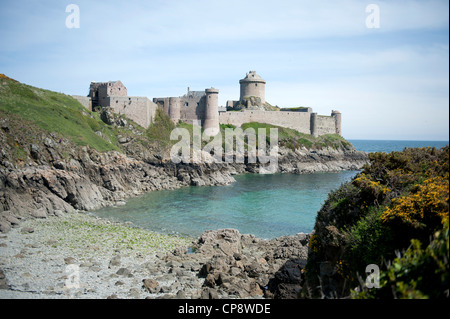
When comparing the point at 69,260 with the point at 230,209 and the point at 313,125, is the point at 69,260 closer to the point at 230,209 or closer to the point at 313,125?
the point at 230,209

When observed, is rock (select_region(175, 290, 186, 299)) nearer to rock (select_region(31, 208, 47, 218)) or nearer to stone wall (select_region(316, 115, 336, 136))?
rock (select_region(31, 208, 47, 218))

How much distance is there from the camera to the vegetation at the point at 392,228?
20.9 ft

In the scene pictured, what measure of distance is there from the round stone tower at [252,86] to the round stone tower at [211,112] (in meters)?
14.8

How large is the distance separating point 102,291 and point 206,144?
44.3 meters

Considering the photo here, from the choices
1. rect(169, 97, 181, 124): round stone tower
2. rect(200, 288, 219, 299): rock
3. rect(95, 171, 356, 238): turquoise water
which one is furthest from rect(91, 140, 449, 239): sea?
rect(169, 97, 181, 124): round stone tower

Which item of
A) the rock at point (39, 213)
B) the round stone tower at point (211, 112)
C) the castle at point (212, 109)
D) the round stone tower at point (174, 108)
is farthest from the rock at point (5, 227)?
the round stone tower at point (211, 112)

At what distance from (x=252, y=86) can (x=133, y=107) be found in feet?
102

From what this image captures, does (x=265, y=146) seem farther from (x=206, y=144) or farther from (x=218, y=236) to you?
(x=218, y=236)

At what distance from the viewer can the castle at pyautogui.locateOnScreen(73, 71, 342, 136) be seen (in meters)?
51.9

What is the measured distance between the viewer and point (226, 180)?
1845 inches

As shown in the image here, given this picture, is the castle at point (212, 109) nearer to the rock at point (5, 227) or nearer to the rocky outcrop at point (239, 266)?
the rock at point (5, 227)

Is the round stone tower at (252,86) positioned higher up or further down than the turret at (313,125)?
higher up

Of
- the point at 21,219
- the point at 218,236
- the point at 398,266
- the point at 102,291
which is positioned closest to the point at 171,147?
the point at 21,219

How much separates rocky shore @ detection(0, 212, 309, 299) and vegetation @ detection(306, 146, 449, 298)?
2.86 metres
